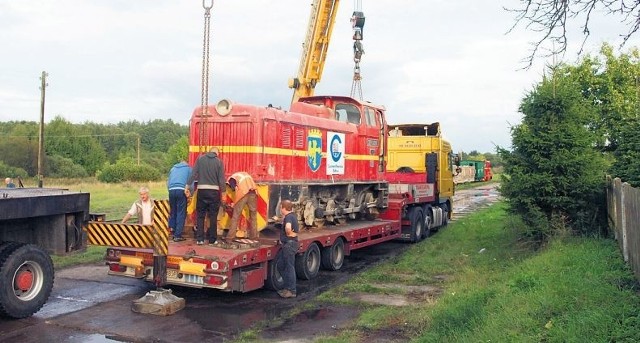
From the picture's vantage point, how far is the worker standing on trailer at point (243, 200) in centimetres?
955

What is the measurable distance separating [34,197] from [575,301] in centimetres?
710

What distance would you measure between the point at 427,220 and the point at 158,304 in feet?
36.3

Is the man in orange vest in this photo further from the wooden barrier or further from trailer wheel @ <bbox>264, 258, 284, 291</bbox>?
the wooden barrier

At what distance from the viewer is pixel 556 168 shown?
39.7 feet

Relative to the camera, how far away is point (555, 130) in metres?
12.2

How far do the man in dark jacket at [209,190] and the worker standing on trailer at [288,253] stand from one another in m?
1.13

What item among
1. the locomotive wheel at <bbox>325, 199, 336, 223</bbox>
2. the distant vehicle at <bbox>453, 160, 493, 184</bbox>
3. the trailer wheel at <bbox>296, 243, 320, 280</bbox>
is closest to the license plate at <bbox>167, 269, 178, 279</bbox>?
the trailer wheel at <bbox>296, 243, 320, 280</bbox>

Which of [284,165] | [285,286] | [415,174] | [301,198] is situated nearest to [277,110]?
[284,165]

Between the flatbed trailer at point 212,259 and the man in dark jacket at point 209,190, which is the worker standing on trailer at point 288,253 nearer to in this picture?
the flatbed trailer at point 212,259

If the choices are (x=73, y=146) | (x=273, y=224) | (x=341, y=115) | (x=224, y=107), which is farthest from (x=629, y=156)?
(x=73, y=146)

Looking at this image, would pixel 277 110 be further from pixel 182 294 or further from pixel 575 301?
pixel 575 301

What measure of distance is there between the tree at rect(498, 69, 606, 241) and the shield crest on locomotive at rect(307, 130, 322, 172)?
4368mm

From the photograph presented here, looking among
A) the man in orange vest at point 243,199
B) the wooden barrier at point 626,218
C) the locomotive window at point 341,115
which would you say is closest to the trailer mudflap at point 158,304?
the man in orange vest at point 243,199

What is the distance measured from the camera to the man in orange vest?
9.55 metres
